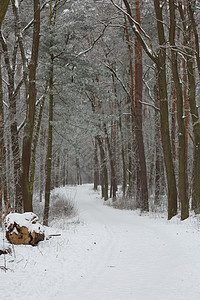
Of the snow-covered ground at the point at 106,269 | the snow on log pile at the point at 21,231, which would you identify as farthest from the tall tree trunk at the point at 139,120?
the snow on log pile at the point at 21,231

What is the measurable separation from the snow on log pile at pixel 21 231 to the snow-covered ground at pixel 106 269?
0.21 m

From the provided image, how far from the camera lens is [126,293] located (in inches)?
133

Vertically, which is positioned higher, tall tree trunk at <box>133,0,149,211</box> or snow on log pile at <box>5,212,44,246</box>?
tall tree trunk at <box>133,0,149,211</box>

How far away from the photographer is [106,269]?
443 cm

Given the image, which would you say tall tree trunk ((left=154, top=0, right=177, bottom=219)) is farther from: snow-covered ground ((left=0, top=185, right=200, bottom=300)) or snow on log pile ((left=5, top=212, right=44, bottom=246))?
snow on log pile ((left=5, top=212, right=44, bottom=246))

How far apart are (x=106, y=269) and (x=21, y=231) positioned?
2081mm

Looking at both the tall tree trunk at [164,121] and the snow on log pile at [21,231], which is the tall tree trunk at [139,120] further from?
the snow on log pile at [21,231]

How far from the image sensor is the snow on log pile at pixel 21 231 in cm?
556

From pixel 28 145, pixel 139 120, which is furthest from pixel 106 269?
pixel 139 120

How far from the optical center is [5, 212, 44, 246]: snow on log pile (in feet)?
18.2

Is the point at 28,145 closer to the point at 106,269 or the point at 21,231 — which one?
the point at 21,231

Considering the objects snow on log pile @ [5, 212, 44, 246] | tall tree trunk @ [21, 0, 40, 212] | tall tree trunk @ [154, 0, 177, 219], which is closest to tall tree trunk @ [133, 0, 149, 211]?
tall tree trunk @ [154, 0, 177, 219]

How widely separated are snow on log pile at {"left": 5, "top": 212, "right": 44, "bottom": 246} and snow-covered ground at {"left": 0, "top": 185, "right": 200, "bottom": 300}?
214mm

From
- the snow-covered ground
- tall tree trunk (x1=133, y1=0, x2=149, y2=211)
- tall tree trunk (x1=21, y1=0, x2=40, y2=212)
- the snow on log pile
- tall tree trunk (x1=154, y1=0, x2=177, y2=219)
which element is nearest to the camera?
the snow-covered ground
